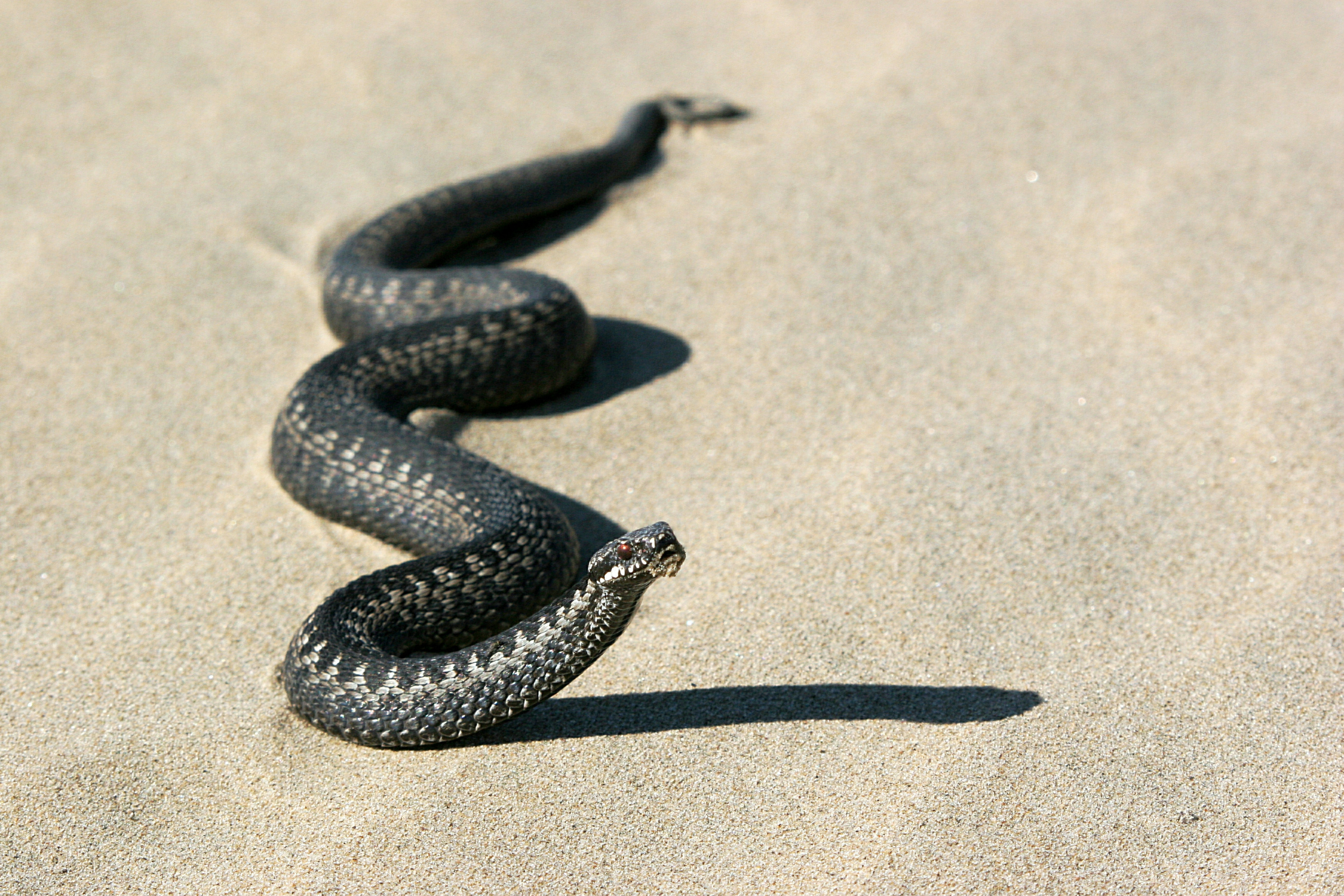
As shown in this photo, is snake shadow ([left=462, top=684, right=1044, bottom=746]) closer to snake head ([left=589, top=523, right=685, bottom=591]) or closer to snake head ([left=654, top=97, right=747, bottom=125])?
snake head ([left=589, top=523, right=685, bottom=591])

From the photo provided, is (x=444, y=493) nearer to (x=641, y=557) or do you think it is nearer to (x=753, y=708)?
(x=753, y=708)

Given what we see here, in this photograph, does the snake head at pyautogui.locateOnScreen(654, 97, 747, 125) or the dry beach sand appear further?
the snake head at pyautogui.locateOnScreen(654, 97, 747, 125)

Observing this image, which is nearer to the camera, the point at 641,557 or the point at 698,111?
the point at 641,557

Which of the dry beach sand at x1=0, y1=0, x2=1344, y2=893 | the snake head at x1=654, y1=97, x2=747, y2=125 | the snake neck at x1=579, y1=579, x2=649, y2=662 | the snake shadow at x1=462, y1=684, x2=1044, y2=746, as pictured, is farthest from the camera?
the snake head at x1=654, y1=97, x2=747, y2=125

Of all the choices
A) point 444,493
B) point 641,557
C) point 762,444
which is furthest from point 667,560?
point 762,444

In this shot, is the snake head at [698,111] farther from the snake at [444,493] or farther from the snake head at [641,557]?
the snake head at [641,557]

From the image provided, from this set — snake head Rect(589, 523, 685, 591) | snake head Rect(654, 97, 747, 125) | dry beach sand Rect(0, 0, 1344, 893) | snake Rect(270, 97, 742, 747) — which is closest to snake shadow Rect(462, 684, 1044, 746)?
dry beach sand Rect(0, 0, 1344, 893)

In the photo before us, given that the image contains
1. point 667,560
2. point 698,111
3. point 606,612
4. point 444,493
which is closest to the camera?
point 667,560

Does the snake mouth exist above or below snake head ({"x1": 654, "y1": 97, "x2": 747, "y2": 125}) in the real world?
below
